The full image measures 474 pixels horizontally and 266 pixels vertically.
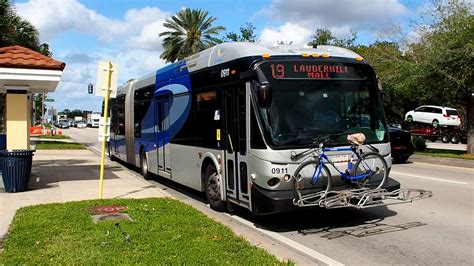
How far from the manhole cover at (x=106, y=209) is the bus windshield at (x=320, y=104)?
3363 millimetres

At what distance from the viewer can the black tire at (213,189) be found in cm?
934

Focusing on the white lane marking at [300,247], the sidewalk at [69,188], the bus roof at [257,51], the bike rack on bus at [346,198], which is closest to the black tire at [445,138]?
the sidewalk at [69,188]

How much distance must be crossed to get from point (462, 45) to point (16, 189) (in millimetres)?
16408

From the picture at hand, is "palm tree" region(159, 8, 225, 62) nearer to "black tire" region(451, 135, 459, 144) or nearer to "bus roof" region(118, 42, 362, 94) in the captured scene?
"black tire" region(451, 135, 459, 144)

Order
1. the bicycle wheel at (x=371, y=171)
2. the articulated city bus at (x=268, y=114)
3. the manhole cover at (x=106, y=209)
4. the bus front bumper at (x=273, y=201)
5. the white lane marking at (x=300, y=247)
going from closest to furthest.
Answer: the white lane marking at (x=300, y=247)
the bus front bumper at (x=273, y=201)
the articulated city bus at (x=268, y=114)
the bicycle wheel at (x=371, y=171)
the manhole cover at (x=106, y=209)

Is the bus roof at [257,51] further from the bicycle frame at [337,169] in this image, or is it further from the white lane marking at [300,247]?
the white lane marking at [300,247]

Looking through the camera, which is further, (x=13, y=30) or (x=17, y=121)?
(x=13, y=30)

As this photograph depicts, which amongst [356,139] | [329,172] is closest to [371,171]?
[356,139]

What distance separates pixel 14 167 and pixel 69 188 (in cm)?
148

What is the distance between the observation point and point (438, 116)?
132 ft

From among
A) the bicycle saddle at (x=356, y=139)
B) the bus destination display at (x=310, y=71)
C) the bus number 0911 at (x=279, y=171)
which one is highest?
the bus destination display at (x=310, y=71)

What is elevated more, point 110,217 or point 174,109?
point 174,109

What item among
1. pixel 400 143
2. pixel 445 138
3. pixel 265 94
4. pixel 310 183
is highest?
pixel 265 94

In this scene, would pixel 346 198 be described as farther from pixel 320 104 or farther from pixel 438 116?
pixel 438 116
